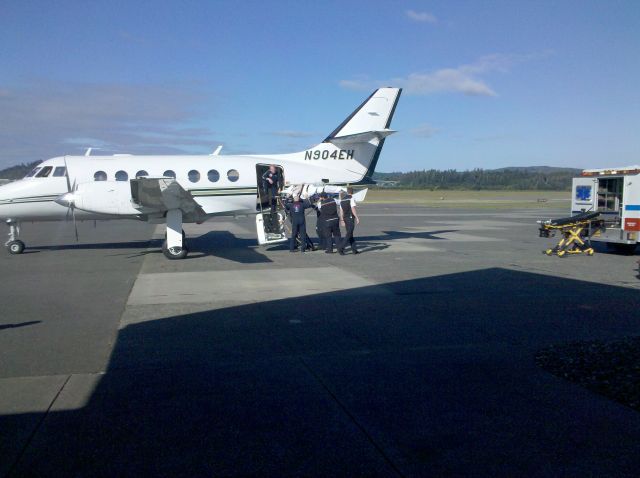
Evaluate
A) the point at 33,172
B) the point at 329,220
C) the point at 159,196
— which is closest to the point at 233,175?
the point at 159,196

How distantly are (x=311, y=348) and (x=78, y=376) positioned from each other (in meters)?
2.55

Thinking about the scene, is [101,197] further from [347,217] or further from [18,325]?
[18,325]

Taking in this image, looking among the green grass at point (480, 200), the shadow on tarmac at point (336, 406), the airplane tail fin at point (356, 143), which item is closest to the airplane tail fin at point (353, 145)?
the airplane tail fin at point (356, 143)

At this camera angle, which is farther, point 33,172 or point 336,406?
point 33,172

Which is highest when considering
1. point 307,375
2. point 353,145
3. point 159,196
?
point 353,145

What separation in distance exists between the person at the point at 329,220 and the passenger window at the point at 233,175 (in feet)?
A: 9.11

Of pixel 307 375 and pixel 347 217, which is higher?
pixel 347 217

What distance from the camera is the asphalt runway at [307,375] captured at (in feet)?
13.3

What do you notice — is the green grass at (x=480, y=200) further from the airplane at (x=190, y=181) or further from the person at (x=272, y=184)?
the person at (x=272, y=184)

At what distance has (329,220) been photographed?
54.3ft

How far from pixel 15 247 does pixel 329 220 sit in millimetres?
9291

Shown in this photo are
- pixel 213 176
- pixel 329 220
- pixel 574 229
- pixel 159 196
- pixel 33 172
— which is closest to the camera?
pixel 159 196

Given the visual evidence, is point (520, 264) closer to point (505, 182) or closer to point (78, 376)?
point (78, 376)

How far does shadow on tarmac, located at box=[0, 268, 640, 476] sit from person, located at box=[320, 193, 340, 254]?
8159 millimetres
